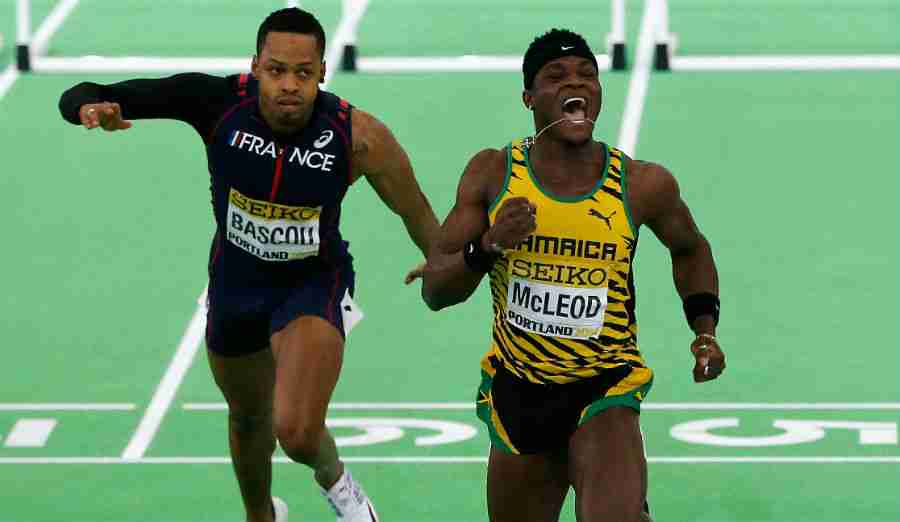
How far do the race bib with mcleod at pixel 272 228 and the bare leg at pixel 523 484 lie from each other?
1.21 metres

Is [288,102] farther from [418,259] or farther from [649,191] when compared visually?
[418,259]

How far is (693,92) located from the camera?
15.0m

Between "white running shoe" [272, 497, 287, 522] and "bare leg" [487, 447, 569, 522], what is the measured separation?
197 cm

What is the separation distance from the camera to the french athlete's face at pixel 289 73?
809 cm

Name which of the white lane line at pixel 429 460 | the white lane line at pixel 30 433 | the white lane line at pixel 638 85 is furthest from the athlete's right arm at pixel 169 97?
the white lane line at pixel 638 85

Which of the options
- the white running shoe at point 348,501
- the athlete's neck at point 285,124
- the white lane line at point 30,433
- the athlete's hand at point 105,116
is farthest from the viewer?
the white lane line at point 30,433

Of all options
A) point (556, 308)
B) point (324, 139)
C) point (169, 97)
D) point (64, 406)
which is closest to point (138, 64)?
point (64, 406)

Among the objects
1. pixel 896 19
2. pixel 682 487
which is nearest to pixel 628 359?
pixel 682 487

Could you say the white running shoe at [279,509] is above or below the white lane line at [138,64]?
below

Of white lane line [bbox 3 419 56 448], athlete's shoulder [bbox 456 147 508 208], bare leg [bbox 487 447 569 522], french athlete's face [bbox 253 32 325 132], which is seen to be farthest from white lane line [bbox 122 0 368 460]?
athlete's shoulder [bbox 456 147 508 208]

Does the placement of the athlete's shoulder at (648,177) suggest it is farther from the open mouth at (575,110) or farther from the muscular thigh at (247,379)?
the muscular thigh at (247,379)

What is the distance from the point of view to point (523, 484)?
7.62 m

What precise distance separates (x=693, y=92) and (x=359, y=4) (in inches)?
118

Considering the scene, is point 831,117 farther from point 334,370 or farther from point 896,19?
point 334,370
